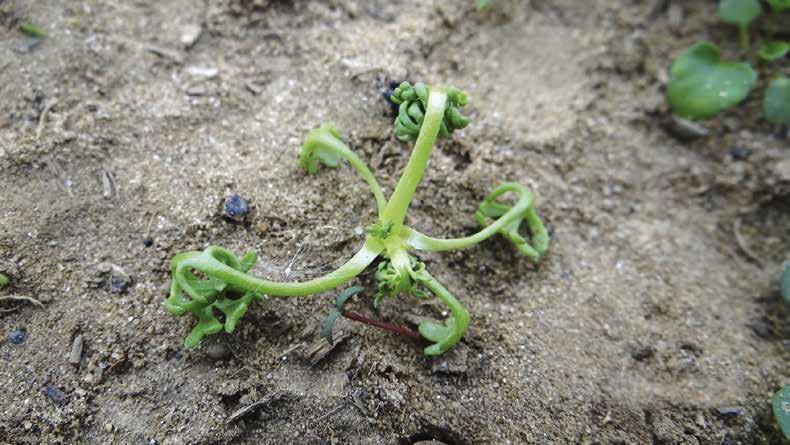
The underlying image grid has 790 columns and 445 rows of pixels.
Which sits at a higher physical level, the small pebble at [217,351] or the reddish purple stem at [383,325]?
the reddish purple stem at [383,325]

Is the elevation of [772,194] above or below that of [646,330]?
above

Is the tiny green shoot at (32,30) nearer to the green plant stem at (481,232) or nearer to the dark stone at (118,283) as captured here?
the dark stone at (118,283)

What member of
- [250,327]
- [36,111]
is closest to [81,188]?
[36,111]

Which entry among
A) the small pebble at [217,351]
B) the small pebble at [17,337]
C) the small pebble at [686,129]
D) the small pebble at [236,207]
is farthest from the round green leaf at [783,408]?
the small pebble at [17,337]

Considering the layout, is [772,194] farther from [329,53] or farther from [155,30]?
[155,30]

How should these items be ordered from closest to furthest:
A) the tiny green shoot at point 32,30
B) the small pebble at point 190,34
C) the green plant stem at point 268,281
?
the green plant stem at point 268,281
the tiny green shoot at point 32,30
the small pebble at point 190,34

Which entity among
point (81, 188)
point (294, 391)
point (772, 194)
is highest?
point (772, 194)
